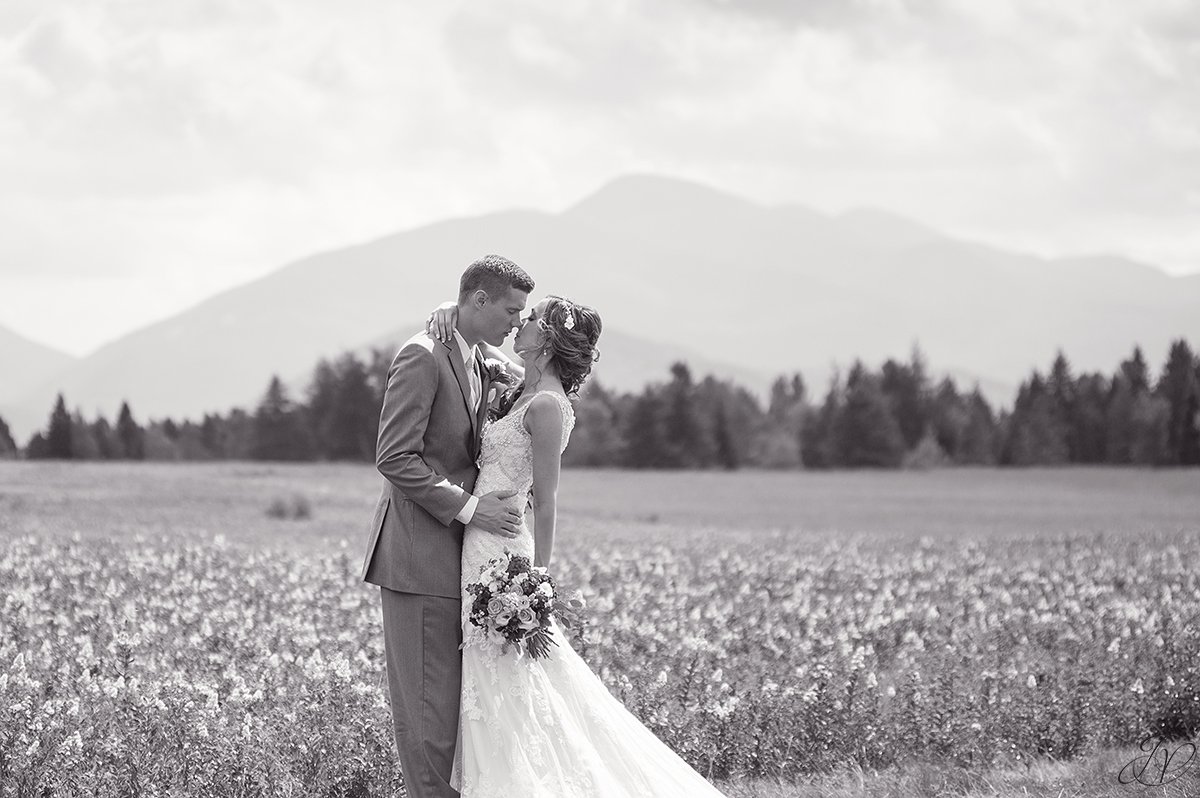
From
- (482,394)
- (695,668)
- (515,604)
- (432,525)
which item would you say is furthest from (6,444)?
(515,604)

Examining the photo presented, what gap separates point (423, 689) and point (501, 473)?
1171 mm

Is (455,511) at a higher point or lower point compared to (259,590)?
higher

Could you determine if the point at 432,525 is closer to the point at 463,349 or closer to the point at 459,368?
the point at 459,368

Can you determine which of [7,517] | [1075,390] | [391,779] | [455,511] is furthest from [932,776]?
[1075,390]

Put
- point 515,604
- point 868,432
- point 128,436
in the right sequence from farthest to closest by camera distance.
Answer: point 868,432 < point 128,436 < point 515,604

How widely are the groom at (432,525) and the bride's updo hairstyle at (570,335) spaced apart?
0.17 m

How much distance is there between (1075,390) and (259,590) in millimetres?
104013

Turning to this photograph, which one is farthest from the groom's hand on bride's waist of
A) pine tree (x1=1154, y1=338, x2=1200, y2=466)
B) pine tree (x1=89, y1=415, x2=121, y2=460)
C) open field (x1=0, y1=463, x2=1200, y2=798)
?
pine tree (x1=89, y1=415, x2=121, y2=460)

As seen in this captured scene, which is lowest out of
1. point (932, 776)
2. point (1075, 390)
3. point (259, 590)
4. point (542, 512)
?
point (932, 776)

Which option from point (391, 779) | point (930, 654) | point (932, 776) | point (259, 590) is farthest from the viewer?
point (259, 590)

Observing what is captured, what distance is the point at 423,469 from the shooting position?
20.5ft

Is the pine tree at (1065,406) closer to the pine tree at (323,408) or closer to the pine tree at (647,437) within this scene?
the pine tree at (647,437)

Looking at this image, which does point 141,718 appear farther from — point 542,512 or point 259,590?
point 259,590

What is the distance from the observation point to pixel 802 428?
4306 inches
